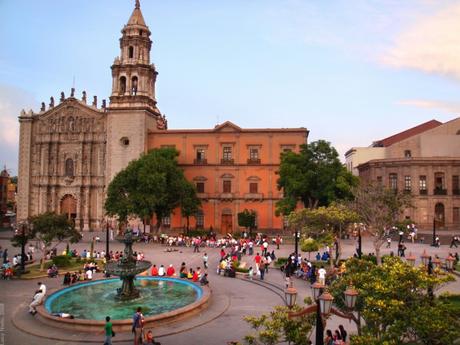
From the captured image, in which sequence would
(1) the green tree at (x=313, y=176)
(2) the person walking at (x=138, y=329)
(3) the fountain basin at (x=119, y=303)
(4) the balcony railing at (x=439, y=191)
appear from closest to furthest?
(2) the person walking at (x=138, y=329), (3) the fountain basin at (x=119, y=303), (1) the green tree at (x=313, y=176), (4) the balcony railing at (x=439, y=191)

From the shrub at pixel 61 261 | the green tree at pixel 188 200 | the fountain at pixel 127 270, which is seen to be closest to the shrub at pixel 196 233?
the green tree at pixel 188 200

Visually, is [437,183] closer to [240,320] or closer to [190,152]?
[190,152]

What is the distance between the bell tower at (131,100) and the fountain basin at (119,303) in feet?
91.5

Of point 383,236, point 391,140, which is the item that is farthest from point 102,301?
point 391,140

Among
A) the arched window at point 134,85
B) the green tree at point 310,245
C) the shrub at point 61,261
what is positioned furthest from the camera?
the arched window at point 134,85

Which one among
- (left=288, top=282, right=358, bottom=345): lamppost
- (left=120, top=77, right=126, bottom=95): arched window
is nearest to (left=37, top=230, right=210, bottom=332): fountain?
(left=288, top=282, right=358, bottom=345): lamppost

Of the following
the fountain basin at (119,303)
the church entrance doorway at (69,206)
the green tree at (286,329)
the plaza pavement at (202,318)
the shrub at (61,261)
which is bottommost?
the plaza pavement at (202,318)

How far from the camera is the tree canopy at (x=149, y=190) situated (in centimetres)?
3950

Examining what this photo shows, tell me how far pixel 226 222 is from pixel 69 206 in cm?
1872

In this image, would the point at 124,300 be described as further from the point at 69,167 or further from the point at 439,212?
the point at 439,212

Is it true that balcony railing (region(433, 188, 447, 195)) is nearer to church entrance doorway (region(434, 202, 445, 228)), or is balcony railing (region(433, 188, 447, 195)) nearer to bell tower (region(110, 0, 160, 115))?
church entrance doorway (region(434, 202, 445, 228))

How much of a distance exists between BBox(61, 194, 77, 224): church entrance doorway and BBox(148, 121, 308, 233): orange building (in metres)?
11.3

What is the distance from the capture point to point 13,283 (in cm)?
2239

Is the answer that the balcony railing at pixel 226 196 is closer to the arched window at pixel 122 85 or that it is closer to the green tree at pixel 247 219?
the green tree at pixel 247 219
